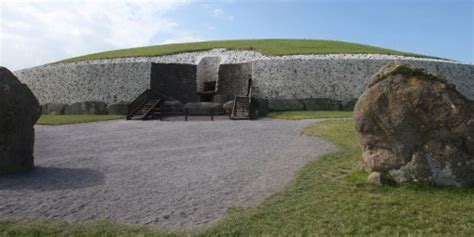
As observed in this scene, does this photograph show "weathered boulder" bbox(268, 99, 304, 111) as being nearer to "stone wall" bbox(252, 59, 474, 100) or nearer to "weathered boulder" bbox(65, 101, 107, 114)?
"stone wall" bbox(252, 59, 474, 100)

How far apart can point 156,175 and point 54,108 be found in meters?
17.3

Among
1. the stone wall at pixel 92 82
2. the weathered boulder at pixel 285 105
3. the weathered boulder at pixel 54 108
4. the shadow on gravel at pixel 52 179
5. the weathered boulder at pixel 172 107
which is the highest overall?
the stone wall at pixel 92 82

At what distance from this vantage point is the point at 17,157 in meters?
8.68

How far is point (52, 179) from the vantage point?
27.1 ft

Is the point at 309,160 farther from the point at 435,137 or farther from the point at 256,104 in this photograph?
the point at 256,104

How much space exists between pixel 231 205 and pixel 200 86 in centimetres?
1928

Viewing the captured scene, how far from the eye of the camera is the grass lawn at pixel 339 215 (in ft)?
18.2

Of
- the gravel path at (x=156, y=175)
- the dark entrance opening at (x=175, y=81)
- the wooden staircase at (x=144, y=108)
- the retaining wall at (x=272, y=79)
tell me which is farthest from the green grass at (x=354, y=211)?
the dark entrance opening at (x=175, y=81)

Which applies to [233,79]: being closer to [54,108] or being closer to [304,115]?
[304,115]

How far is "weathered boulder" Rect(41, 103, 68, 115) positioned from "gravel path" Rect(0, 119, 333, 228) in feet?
31.9

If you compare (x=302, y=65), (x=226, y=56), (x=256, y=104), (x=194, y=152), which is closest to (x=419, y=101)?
(x=194, y=152)

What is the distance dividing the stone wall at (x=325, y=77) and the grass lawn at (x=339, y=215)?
15181mm

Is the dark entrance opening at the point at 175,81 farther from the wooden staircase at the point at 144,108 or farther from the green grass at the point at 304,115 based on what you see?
the green grass at the point at 304,115

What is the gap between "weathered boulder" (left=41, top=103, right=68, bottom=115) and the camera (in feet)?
76.8
